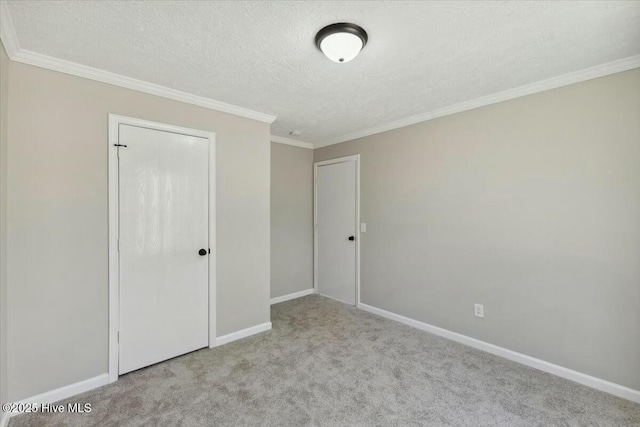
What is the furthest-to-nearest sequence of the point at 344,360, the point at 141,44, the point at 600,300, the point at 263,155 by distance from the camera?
the point at 263,155, the point at 344,360, the point at 600,300, the point at 141,44

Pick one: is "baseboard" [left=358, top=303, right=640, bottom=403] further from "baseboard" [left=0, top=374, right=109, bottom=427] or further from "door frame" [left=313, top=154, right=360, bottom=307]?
"baseboard" [left=0, top=374, right=109, bottom=427]

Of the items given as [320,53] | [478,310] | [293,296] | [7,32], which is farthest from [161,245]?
[478,310]

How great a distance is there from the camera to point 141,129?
2.35 m

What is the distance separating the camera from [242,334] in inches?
117

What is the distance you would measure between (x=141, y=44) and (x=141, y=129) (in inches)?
29.7

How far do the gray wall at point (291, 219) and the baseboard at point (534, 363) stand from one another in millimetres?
1557

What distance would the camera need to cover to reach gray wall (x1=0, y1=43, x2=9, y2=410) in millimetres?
1700

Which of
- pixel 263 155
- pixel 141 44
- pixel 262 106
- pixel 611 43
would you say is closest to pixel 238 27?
pixel 141 44

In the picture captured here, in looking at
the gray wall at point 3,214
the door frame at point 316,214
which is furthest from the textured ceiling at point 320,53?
the door frame at point 316,214

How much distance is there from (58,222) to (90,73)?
1.09 meters

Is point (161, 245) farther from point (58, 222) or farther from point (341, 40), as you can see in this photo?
point (341, 40)

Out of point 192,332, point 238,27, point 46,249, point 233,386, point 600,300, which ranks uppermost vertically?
point 238,27

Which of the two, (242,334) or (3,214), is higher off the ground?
(3,214)

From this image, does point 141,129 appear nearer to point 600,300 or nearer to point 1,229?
point 1,229
